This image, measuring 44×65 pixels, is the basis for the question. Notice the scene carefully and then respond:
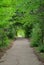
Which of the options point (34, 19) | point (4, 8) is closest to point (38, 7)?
point (34, 19)

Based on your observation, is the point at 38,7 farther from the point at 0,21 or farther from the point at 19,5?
the point at 0,21

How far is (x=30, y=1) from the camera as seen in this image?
54.6 feet

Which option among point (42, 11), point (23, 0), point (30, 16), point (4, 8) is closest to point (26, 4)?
point (23, 0)

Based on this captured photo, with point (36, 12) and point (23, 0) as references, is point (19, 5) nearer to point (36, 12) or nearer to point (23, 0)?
point (23, 0)

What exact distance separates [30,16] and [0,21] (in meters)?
3.69

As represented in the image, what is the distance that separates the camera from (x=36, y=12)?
20.3 metres

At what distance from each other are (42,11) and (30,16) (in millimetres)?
2275

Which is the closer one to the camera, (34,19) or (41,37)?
(34,19)

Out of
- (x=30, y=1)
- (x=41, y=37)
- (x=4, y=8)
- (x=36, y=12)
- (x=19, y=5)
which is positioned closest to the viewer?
(x=30, y=1)

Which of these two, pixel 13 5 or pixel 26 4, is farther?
pixel 13 5

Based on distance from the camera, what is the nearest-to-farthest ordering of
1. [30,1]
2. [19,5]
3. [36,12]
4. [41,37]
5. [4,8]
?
1. [30,1]
2. [19,5]
3. [36,12]
4. [4,8]
5. [41,37]

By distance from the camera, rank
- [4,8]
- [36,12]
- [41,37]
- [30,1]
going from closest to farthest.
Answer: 1. [30,1]
2. [36,12]
3. [4,8]
4. [41,37]

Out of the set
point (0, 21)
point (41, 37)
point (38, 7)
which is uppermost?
point (38, 7)

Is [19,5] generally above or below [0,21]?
above
